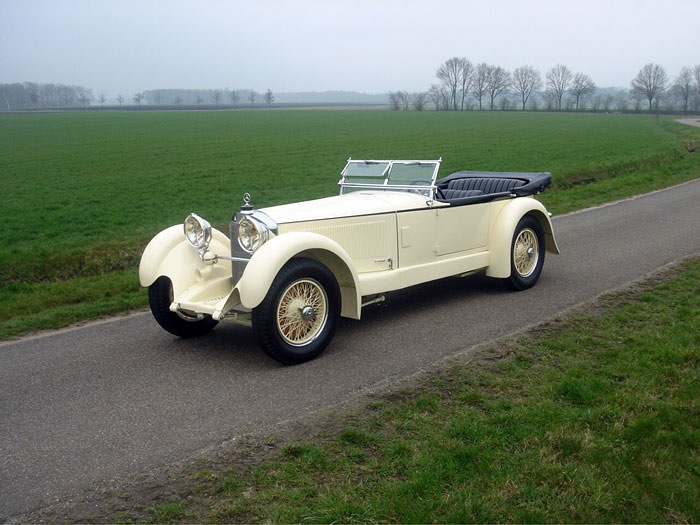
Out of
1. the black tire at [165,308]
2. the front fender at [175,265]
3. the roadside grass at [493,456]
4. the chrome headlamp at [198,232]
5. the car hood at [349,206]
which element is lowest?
the roadside grass at [493,456]

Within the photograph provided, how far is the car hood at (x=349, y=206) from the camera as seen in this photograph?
20.3 feet

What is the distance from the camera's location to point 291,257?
5547 mm

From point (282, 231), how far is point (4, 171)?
71.4ft

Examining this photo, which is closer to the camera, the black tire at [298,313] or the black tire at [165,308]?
the black tire at [298,313]

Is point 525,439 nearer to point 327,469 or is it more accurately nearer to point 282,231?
point 327,469

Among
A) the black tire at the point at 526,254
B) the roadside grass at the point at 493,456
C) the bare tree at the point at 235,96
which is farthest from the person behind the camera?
the bare tree at the point at 235,96

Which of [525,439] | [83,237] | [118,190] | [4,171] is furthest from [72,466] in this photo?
[4,171]

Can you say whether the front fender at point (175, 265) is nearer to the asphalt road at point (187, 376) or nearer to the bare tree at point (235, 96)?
the asphalt road at point (187, 376)

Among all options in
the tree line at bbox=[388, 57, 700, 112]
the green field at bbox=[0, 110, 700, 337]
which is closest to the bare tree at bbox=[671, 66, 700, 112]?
the tree line at bbox=[388, 57, 700, 112]

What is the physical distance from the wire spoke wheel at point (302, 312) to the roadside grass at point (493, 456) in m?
1.13

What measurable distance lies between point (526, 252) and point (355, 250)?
2.71 meters

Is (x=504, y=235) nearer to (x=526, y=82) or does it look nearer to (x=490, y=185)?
(x=490, y=185)

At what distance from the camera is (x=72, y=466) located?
12.8ft

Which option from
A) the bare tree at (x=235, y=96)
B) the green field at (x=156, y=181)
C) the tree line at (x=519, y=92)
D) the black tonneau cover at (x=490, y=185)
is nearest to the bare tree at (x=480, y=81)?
the tree line at (x=519, y=92)
